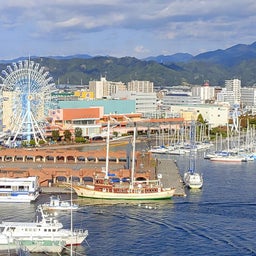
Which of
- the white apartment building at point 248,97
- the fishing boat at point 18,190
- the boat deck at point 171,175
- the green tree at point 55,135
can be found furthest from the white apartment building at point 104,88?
the fishing boat at point 18,190

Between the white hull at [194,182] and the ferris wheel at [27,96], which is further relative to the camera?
the ferris wheel at [27,96]

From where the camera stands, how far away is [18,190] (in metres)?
17.5

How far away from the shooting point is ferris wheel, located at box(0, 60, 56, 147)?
29.6 m

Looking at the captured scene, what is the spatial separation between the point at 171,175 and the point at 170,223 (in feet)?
23.1

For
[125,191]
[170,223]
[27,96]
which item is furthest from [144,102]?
[170,223]

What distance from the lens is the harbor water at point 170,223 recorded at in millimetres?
12914

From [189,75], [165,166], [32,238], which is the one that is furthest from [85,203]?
[189,75]

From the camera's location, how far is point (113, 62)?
127 m

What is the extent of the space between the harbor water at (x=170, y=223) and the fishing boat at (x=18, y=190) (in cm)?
30

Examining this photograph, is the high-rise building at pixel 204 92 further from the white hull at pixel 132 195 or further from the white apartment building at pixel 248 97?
the white hull at pixel 132 195

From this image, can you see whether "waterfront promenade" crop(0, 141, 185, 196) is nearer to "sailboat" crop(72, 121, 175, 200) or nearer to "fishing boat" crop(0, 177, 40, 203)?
"sailboat" crop(72, 121, 175, 200)

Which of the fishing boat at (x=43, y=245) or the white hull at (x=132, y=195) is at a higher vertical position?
the white hull at (x=132, y=195)

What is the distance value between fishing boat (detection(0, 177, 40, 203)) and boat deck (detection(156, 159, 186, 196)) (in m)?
4.25

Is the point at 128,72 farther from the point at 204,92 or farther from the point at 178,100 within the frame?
the point at 178,100
